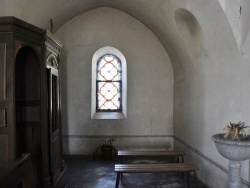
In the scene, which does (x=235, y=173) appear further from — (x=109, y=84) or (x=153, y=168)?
(x=109, y=84)

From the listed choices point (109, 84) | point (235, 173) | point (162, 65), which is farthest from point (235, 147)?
point (109, 84)

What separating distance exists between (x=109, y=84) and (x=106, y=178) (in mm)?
2596

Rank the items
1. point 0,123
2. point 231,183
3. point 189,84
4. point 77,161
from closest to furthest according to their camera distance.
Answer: point 231,183, point 0,123, point 189,84, point 77,161

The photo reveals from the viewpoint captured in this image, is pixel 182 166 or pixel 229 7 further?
pixel 182 166

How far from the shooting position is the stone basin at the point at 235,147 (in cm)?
252

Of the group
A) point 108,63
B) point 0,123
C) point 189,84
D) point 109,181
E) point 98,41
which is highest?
point 98,41

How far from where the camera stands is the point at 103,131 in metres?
6.05

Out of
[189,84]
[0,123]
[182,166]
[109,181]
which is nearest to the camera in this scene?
[0,123]

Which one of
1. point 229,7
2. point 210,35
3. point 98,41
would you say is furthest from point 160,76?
point 229,7

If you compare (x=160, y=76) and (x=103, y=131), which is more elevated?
(x=160, y=76)

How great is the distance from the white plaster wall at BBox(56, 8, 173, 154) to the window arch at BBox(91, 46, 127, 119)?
26 cm

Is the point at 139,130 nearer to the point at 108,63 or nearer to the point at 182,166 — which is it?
the point at 108,63

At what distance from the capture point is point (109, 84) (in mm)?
6320

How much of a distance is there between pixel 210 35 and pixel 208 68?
610 mm
